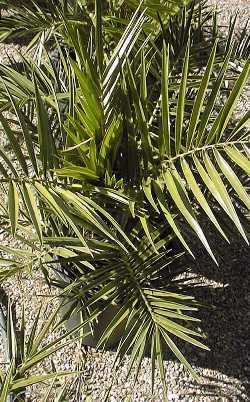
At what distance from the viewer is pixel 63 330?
187 cm

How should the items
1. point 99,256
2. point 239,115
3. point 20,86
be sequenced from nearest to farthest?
point 99,256 < point 20,86 < point 239,115

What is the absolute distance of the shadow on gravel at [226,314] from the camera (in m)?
1.82

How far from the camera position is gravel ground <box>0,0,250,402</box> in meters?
1.77

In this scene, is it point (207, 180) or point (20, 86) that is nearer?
point (207, 180)

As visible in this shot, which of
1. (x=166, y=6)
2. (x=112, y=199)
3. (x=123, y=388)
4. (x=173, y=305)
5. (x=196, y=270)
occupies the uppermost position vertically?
(x=166, y=6)

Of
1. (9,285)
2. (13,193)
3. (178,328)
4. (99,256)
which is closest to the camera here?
(13,193)

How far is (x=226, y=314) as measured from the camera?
76.0 inches

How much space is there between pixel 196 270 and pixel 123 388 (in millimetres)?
462

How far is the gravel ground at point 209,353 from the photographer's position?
1.77 metres

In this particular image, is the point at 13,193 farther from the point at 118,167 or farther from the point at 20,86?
the point at 20,86

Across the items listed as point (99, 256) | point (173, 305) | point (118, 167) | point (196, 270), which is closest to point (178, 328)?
point (173, 305)

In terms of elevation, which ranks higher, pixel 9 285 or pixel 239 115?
pixel 239 115

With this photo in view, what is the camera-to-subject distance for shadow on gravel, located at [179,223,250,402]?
1.82 m

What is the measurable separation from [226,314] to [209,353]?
0.15 meters
